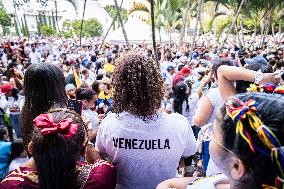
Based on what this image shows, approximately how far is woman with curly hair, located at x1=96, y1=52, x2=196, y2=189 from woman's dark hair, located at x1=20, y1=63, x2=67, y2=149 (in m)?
0.58

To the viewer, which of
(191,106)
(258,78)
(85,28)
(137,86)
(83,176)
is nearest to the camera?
(83,176)

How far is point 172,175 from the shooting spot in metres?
2.11

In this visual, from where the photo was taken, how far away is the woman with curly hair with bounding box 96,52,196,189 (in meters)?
1.97

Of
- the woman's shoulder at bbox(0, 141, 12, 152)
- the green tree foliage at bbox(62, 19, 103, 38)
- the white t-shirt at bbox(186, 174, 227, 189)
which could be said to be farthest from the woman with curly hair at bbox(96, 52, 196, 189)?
the green tree foliage at bbox(62, 19, 103, 38)

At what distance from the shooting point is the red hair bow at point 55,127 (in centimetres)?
158

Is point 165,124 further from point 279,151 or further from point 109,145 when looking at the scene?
point 279,151

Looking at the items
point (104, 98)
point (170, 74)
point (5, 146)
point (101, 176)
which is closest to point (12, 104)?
point (104, 98)

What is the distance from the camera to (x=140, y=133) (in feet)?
6.43

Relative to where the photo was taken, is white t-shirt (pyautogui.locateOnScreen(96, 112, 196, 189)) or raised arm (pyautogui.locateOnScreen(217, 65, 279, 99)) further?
raised arm (pyautogui.locateOnScreen(217, 65, 279, 99))

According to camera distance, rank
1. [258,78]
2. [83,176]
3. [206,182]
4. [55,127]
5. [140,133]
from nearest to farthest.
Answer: [206,182]
[55,127]
[83,176]
[140,133]
[258,78]

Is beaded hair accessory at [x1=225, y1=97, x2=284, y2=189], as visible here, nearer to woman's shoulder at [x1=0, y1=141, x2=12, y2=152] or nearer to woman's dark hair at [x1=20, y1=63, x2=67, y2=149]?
woman's dark hair at [x1=20, y1=63, x2=67, y2=149]

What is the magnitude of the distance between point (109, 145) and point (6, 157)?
143 cm

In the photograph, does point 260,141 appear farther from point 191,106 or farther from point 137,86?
point 191,106

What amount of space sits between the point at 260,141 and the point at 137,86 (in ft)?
3.53
